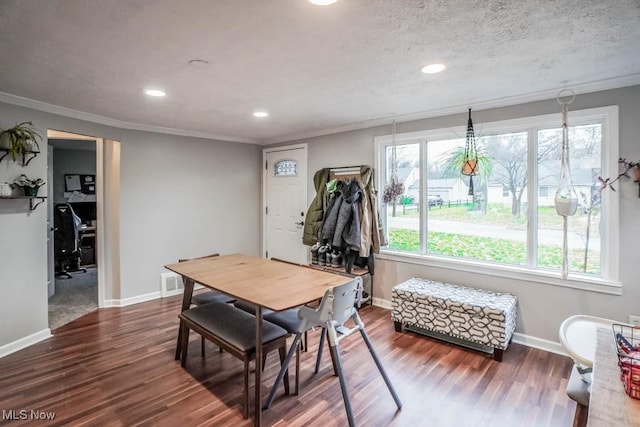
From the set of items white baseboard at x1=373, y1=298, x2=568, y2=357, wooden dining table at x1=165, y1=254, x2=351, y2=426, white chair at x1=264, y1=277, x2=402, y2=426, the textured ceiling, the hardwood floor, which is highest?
the textured ceiling

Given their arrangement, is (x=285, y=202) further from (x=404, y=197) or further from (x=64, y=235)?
(x=64, y=235)

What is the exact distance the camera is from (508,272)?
10.2 feet

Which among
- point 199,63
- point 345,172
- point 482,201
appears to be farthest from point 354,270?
point 199,63

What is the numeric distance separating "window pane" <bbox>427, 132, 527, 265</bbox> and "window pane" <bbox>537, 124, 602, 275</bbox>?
15 centimetres

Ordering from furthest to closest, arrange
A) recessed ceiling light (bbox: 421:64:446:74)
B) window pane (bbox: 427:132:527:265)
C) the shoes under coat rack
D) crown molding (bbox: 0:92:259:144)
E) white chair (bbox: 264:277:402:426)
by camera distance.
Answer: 1. the shoes under coat rack
2. window pane (bbox: 427:132:527:265)
3. crown molding (bbox: 0:92:259:144)
4. recessed ceiling light (bbox: 421:64:446:74)
5. white chair (bbox: 264:277:402:426)

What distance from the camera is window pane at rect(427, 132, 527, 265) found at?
314 centimetres

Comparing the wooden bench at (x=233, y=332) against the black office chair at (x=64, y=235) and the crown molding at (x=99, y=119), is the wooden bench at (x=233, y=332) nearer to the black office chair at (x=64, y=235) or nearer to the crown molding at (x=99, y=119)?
the crown molding at (x=99, y=119)

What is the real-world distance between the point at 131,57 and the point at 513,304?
352 centimetres

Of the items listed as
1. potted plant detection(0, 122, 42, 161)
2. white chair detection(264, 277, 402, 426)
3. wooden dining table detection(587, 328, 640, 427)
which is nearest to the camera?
wooden dining table detection(587, 328, 640, 427)

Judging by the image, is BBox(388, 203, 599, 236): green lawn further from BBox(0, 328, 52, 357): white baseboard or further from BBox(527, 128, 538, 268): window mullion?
BBox(0, 328, 52, 357): white baseboard

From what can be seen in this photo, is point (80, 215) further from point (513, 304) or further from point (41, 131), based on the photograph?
point (513, 304)

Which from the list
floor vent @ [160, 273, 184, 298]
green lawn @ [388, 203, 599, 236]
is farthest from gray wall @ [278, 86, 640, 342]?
floor vent @ [160, 273, 184, 298]

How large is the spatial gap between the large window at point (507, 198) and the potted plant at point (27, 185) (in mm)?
3475

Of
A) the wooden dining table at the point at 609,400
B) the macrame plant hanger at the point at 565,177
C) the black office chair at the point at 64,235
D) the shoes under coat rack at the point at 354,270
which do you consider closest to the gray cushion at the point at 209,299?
the shoes under coat rack at the point at 354,270
